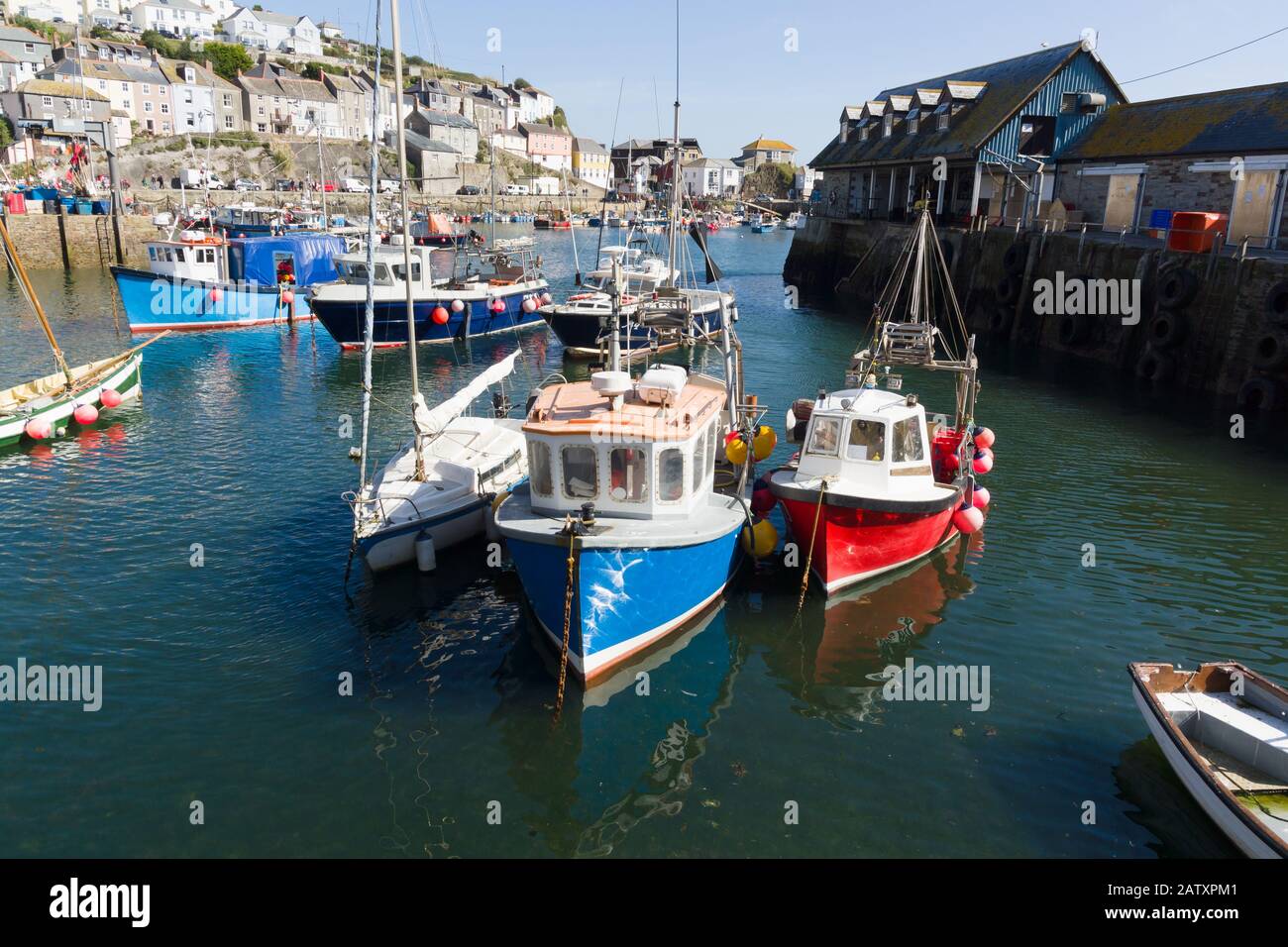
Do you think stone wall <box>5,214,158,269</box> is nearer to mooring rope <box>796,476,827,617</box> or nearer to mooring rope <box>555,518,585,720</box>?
mooring rope <box>796,476,827,617</box>

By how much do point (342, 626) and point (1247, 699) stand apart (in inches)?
524

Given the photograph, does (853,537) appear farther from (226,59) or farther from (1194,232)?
(226,59)

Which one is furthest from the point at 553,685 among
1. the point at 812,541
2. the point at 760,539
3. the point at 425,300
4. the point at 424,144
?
the point at 424,144

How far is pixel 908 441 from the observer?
16062mm

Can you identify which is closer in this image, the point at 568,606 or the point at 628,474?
the point at 568,606

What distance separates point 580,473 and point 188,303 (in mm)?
34740

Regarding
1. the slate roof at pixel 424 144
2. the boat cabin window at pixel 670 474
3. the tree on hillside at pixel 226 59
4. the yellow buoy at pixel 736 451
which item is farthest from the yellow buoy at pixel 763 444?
the tree on hillside at pixel 226 59

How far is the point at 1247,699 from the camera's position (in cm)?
1109

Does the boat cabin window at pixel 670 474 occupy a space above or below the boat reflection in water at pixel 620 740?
above

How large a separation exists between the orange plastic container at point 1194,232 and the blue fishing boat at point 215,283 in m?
34.6

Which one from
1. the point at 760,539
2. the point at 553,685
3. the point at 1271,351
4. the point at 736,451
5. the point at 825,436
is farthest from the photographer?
the point at 1271,351

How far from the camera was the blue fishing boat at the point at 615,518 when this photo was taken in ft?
40.4

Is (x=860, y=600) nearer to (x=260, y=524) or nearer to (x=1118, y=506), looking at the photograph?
(x=1118, y=506)

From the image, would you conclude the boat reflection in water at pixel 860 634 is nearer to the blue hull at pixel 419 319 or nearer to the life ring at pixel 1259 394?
the life ring at pixel 1259 394
